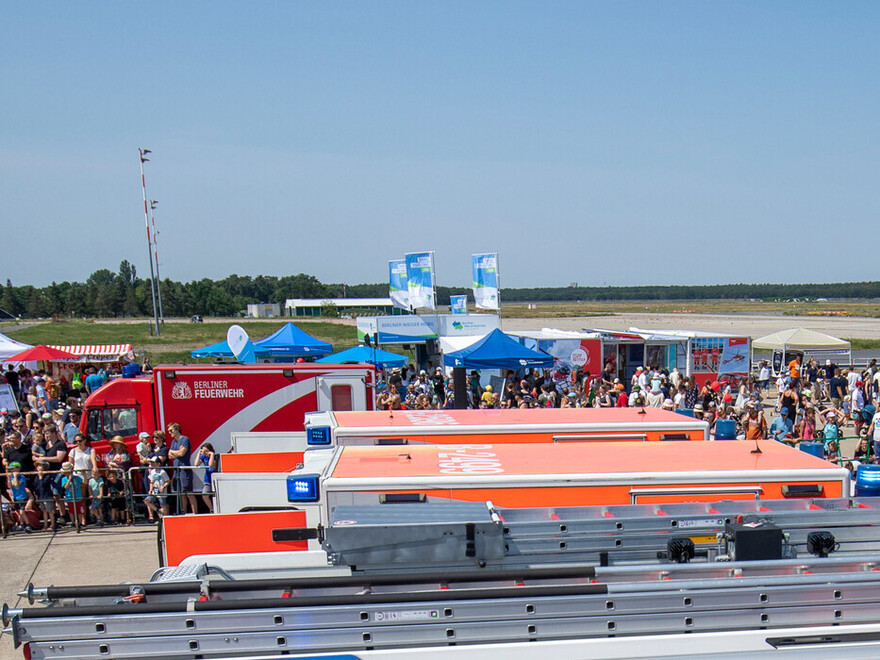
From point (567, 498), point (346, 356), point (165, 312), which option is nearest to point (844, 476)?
point (567, 498)

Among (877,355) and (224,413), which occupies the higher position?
(224,413)

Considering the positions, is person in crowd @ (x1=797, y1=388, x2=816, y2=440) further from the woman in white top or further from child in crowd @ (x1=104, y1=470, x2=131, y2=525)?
the woman in white top

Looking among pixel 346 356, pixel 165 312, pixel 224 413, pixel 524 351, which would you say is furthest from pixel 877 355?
pixel 165 312

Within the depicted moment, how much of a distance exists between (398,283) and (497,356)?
13659 mm

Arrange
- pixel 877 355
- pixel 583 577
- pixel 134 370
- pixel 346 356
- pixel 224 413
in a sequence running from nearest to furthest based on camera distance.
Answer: pixel 583 577 < pixel 224 413 < pixel 134 370 < pixel 346 356 < pixel 877 355

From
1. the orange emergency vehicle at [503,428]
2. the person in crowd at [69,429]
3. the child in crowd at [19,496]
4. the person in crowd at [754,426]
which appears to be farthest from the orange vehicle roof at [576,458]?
the person in crowd at [69,429]

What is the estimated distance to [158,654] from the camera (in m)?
3.24

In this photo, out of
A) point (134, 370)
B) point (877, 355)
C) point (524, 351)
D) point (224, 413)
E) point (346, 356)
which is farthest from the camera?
point (877, 355)

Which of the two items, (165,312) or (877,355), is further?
(165,312)

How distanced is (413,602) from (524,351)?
15.7 m

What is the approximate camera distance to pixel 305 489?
19.3 ft

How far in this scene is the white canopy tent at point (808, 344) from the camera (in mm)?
23859

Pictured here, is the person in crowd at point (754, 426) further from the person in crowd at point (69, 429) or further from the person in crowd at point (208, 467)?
the person in crowd at point (69, 429)

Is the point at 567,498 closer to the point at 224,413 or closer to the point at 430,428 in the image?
the point at 430,428
